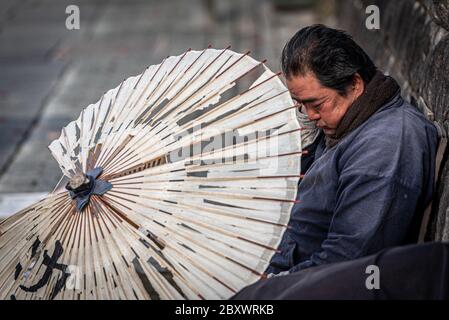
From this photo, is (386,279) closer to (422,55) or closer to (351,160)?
(351,160)

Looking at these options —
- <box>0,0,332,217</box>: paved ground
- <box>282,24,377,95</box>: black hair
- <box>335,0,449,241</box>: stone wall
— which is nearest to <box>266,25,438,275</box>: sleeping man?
<box>282,24,377,95</box>: black hair

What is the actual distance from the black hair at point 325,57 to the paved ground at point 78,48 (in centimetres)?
295

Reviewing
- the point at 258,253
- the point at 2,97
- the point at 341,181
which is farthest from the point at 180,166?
the point at 2,97

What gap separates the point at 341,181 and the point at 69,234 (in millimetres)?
931

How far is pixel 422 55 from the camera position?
3840 mm

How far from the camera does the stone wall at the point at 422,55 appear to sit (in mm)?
2709

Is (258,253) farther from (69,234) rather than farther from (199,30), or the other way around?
(199,30)

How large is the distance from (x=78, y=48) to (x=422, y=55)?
589 centimetres

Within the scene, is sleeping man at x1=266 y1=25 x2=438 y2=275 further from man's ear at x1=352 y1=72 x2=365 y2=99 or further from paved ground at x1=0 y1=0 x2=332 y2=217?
paved ground at x1=0 y1=0 x2=332 y2=217
